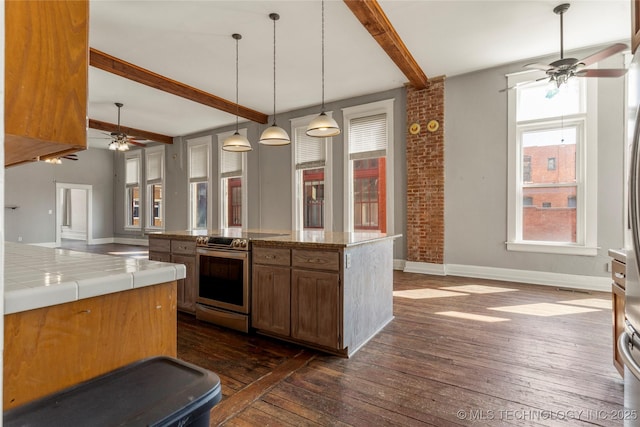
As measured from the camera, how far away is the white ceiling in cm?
356

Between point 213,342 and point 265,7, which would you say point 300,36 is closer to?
point 265,7

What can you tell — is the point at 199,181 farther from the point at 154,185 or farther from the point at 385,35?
the point at 385,35

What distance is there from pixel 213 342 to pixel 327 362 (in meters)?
1.04

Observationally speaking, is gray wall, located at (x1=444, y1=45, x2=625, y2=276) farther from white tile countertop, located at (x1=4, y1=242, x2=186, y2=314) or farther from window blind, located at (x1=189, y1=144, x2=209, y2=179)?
window blind, located at (x1=189, y1=144, x2=209, y2=179)

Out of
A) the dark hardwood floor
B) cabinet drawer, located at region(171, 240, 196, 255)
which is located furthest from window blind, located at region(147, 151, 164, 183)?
the dark hardwood floor

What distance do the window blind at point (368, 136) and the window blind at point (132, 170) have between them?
7.71m

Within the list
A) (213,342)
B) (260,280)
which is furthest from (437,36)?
(213,342)

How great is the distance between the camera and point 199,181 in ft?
29.1

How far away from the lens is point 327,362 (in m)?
2.38

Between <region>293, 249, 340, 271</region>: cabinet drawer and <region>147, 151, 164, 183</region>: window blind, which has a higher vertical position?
<region>147, 151, 164, 183</region>: window blind

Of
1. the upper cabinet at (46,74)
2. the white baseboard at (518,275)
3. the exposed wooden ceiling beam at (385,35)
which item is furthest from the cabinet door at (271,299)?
the white baseboard at (518,275)

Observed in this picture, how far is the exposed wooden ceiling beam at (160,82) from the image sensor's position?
458cm

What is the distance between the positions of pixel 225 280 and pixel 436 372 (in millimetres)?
1946

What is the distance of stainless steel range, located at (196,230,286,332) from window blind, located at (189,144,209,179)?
6.10 m
